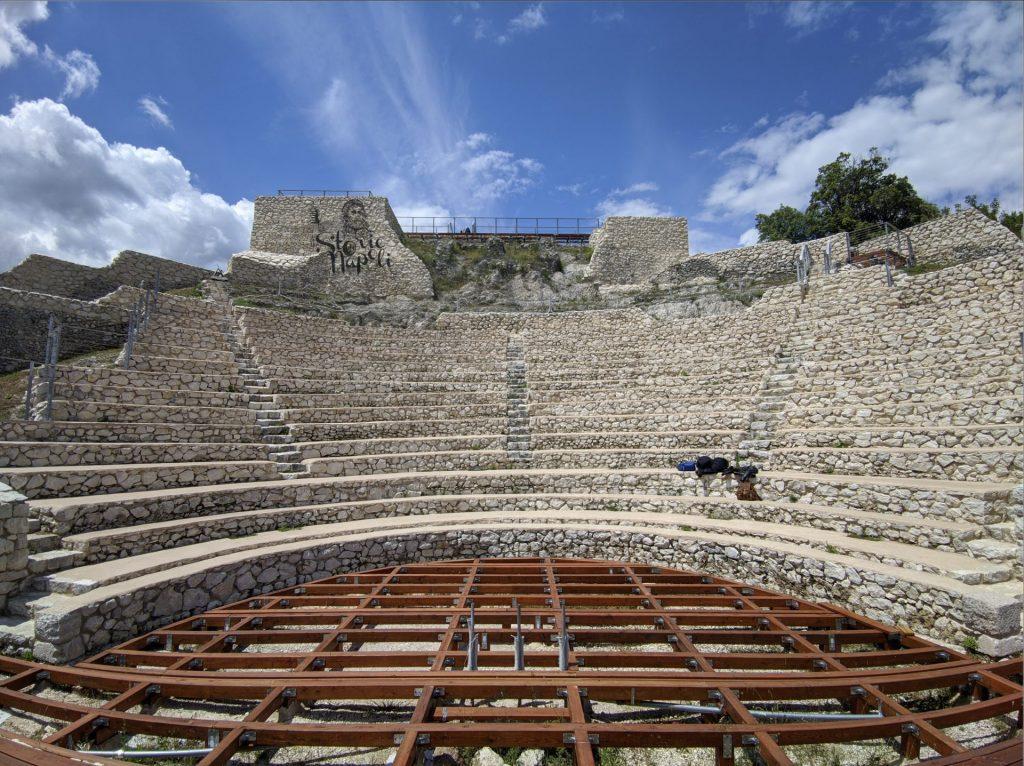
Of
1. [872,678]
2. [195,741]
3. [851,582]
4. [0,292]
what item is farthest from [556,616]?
[0,292]

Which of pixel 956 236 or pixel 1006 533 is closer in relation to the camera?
pixel 1006 533

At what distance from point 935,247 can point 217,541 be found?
24.0 metres

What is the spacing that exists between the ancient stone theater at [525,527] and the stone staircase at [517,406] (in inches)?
7.3

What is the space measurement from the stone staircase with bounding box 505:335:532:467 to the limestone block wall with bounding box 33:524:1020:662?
310 centimetres

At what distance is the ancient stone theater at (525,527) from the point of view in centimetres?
400

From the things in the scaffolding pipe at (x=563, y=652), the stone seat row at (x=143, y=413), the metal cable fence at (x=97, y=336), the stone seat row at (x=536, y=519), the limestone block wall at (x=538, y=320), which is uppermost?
the limestone block wall at (x=538, y=320)

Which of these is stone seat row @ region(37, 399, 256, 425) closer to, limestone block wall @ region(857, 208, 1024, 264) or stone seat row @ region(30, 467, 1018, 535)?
stone seat row @ region(30, 467, 1018, 535)

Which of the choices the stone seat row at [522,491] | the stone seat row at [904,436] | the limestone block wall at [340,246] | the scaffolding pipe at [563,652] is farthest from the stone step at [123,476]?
the limestone block wall at [340,246]

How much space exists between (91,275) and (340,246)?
40.9 feet

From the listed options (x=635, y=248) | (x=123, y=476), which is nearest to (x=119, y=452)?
(x=123, y=476)

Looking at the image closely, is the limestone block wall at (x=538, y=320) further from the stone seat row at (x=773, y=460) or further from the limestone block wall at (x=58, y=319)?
the limestone block wall at (x=58, y=319)

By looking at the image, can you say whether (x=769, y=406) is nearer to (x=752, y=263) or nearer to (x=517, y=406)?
(x=517, y=406)

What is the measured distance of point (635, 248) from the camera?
99.4ft

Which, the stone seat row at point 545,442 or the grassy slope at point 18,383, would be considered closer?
the grassy slope at point 18,383
